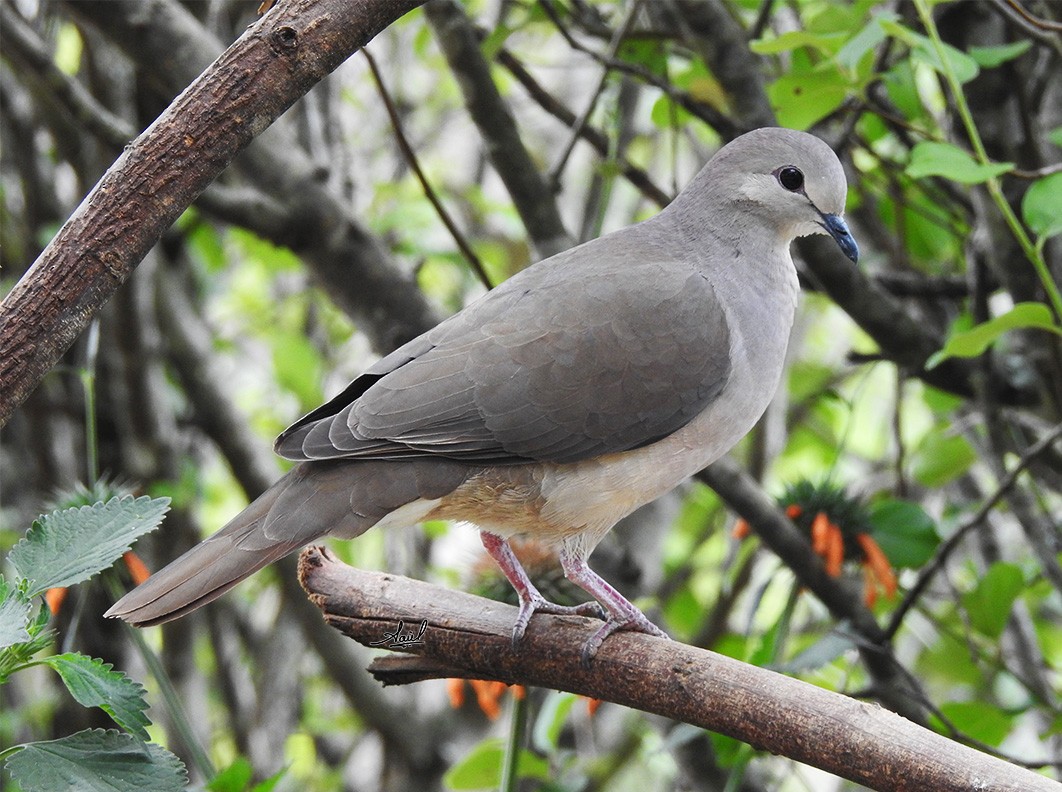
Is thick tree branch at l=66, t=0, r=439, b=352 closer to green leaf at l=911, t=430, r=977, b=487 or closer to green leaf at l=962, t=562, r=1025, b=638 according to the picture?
green leaf at l=911, t=430, r=977, b=487

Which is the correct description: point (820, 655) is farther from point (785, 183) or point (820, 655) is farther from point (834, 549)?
point (785, 183)

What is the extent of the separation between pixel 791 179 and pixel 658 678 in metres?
1.38

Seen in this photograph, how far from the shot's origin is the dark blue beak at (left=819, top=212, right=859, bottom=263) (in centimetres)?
301

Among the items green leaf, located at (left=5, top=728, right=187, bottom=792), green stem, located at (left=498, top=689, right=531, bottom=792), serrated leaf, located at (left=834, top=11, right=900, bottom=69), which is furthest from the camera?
A: serrated leaf, located at (left=834, top=11, right=900, bottom=69)

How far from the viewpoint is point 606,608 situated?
280cm

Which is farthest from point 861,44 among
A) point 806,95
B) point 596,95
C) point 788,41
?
point 596,95

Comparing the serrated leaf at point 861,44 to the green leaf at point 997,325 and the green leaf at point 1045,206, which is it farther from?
the green leaf at point 997,325

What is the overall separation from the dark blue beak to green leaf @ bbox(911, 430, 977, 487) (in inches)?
43.5

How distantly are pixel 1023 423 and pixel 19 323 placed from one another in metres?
3.47

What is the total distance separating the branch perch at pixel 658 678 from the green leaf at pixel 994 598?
1.19 metres

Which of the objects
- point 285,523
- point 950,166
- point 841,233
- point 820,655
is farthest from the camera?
point 841,233

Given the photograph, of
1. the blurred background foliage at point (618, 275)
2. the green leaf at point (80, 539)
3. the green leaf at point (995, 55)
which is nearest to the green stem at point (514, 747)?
the blurred background foliage at point (618, 275)

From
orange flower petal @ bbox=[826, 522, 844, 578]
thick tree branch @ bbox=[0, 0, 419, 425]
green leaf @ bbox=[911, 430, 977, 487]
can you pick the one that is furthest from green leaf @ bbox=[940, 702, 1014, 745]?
thick tree branch @ bbox=[0, 0, 419, 425]

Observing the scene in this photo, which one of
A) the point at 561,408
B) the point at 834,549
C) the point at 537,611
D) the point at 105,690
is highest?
the point at 561,408
